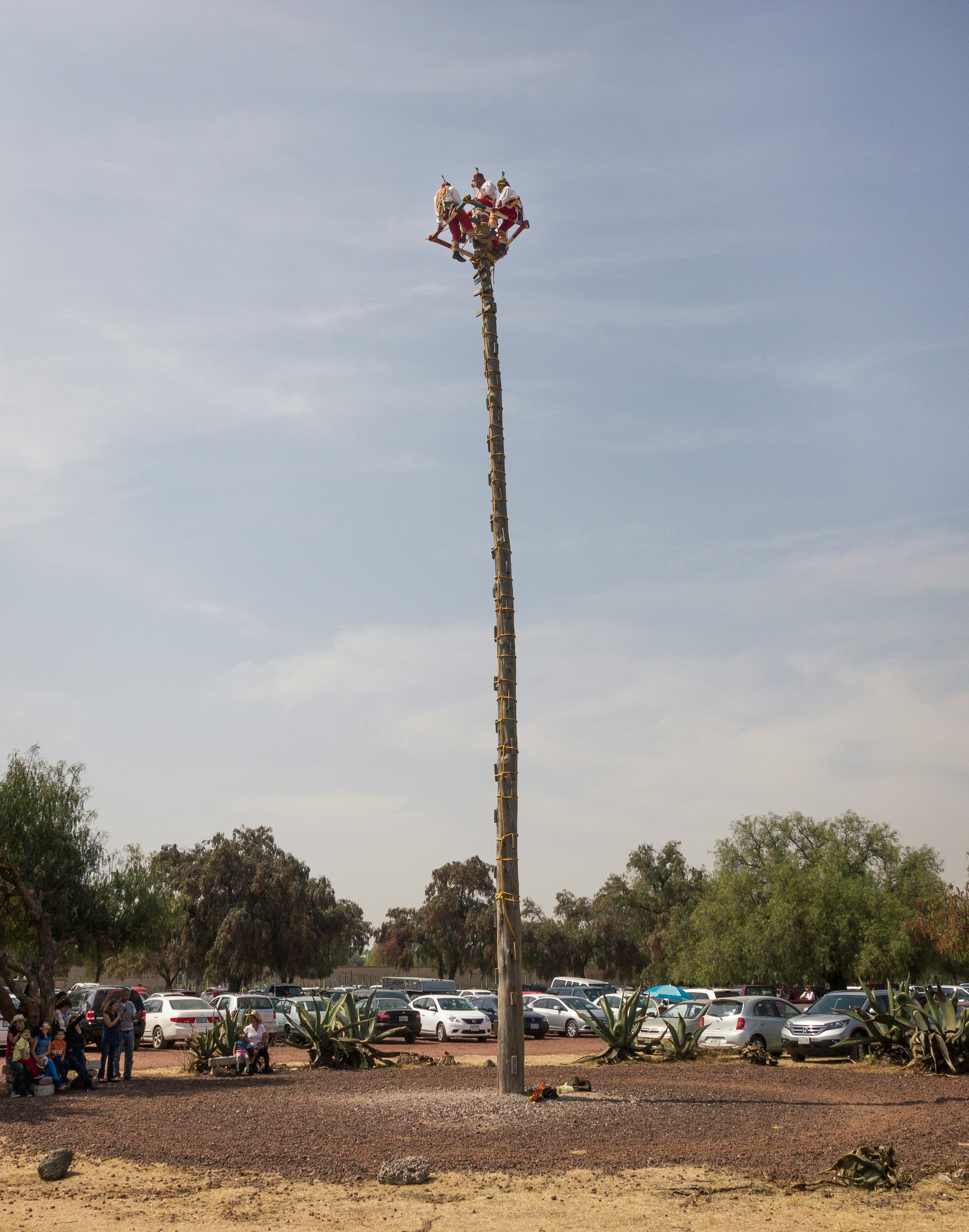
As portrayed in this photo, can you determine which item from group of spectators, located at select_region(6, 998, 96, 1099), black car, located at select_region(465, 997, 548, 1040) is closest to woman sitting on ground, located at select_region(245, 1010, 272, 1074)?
group of spectators, located at select_region(6, 998, 96, 1099)

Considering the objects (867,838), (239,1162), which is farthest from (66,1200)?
(867,838)

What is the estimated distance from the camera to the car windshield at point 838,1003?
23.4 metres

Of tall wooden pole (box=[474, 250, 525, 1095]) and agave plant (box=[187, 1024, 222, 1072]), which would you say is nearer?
tall wooden pole (box=[474, 250, 525, 1095])

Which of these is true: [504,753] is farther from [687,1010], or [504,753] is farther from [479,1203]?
[687,1010]

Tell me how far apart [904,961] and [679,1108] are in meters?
29.5

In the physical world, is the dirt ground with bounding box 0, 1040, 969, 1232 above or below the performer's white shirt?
below

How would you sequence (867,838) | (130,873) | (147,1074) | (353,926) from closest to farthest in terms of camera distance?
1. (147,1074)
2. (130,873)
3. (867,838)
4. (353,926)

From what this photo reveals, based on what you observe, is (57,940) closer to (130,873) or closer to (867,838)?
(130,873)

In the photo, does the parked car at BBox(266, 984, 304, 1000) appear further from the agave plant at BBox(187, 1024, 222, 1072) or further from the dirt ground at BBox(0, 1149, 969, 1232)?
the dirt ground at BBox(0, 1149, 969, 1232)

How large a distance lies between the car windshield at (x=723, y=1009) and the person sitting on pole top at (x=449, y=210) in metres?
17.2

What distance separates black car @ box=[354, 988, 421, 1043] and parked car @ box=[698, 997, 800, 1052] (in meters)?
9.63

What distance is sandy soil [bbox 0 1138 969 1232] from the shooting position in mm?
7520

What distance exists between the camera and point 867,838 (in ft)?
149

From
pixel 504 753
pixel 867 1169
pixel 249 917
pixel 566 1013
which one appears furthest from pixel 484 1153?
pixel 249 917
